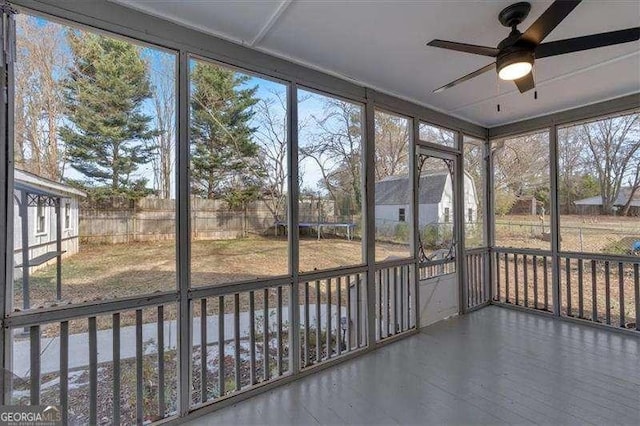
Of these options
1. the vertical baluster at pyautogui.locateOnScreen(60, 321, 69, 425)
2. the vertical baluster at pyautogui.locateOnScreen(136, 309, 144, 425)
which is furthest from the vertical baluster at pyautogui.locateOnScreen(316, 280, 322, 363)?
the vertical baluster at pyautogui.locateOnScreen(60, 321, 69, 425)

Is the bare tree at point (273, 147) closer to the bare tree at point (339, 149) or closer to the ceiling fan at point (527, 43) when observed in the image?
the bare tree at point (339, 149)

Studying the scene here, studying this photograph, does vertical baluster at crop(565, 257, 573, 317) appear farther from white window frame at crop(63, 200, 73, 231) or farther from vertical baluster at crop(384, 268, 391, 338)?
white window frame at crop(63, 200, 73, 231)

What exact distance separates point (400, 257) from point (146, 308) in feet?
8.51

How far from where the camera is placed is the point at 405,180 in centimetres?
379

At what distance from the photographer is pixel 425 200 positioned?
3988 mm

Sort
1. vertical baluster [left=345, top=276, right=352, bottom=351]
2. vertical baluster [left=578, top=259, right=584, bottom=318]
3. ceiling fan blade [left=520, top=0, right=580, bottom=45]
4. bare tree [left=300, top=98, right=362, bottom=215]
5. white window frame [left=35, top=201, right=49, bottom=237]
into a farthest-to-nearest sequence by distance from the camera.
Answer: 1. vertical baluster [left=578, top=259, right=584, bottom=318]
2. vertical baluster [left=345, top=276, right=352, bottom=351]
3. bare tree [left=300, top=98, right=362, bottom=215]
4. white window frame [left=35, top=201, right=49, bottom=237]
5. ceiling fan blade [left=520, top=0, right=580, bottom=45]

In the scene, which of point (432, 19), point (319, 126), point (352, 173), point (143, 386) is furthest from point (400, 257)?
point (143, 386)

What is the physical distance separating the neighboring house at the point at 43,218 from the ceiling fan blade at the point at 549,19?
2.73 meters

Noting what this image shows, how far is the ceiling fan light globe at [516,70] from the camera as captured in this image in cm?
202

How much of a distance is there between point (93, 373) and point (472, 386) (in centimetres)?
266

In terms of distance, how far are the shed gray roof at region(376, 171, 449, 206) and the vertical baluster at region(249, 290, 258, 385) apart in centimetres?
163

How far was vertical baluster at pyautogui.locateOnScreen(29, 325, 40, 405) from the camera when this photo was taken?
179 centimetres

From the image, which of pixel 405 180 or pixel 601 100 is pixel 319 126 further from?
pixel 601 100

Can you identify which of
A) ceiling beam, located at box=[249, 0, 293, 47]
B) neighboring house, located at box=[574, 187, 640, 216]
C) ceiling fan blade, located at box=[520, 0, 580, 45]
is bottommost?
neighboring house, located at box=[574, 187, 640, 216]
